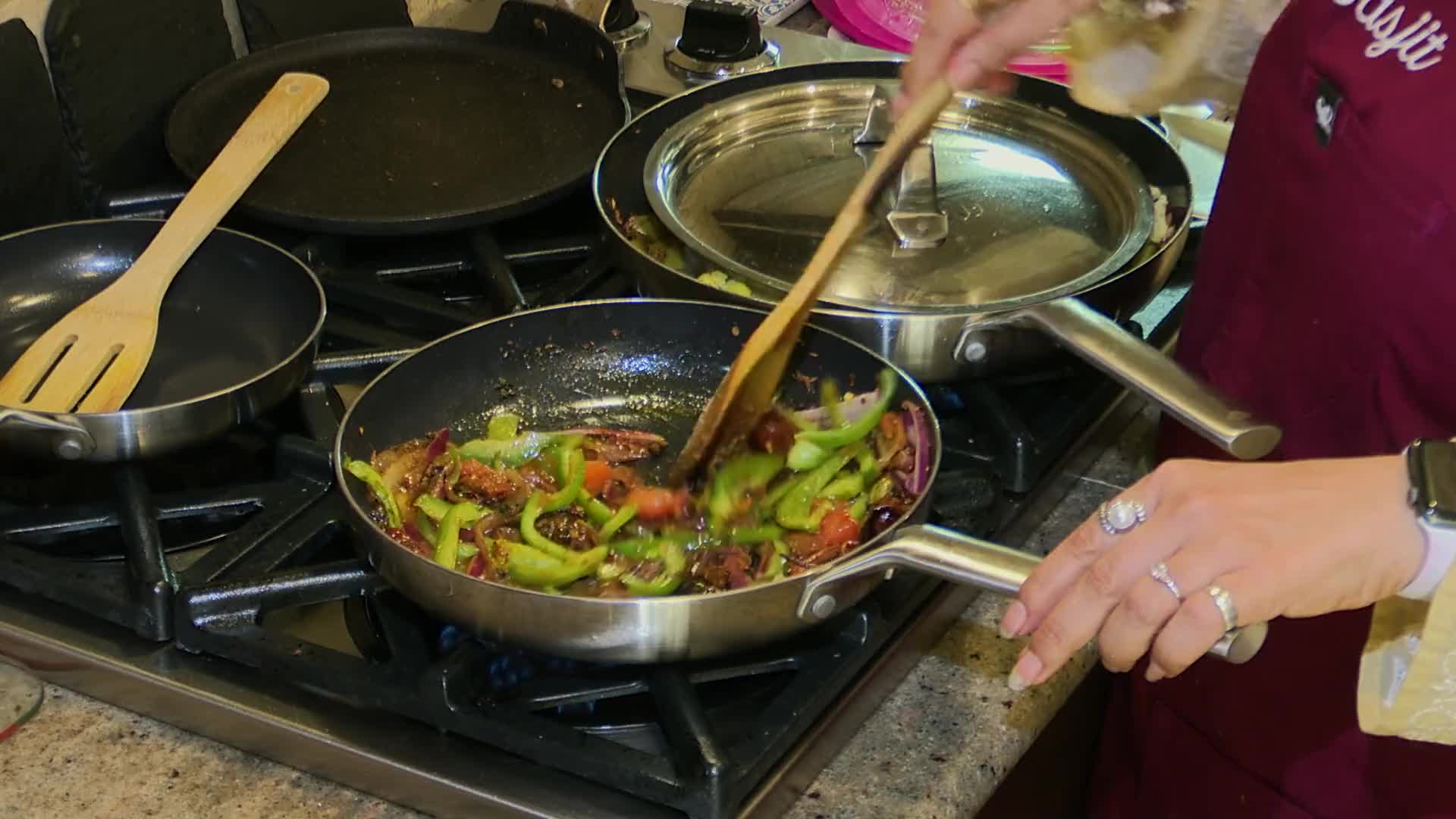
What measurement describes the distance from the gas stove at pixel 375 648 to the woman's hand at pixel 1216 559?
160mm

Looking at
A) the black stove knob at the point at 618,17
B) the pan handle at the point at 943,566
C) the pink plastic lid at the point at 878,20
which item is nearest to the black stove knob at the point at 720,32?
the black stove knob at the point at 618,17

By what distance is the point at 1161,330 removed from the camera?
1.14 meters

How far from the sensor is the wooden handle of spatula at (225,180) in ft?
3.34

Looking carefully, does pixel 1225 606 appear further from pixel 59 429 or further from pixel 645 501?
pixel 59 429

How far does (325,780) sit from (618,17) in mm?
916

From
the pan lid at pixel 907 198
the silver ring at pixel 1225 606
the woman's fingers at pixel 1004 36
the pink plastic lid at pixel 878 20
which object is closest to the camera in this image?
the silver ring at pixel 1225 606

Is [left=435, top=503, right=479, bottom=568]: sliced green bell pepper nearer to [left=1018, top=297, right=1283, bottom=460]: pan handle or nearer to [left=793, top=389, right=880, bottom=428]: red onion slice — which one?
[left=793, top=389, right=880, bottom=428]: red onion slice

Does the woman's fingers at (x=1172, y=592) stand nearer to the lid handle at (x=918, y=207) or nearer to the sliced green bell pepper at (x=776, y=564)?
the sliced green bell pepper at (x=776, y=564)

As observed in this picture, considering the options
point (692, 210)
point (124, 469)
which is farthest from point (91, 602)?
point (692, 210)

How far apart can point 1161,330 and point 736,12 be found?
515 mm

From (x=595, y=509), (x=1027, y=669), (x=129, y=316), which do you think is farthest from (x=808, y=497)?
(x=129, y=316)

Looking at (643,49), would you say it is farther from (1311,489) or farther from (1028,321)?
(1311,489)

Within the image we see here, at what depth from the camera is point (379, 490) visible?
85 centimetres

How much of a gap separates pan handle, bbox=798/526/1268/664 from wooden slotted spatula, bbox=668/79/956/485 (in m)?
0.16
